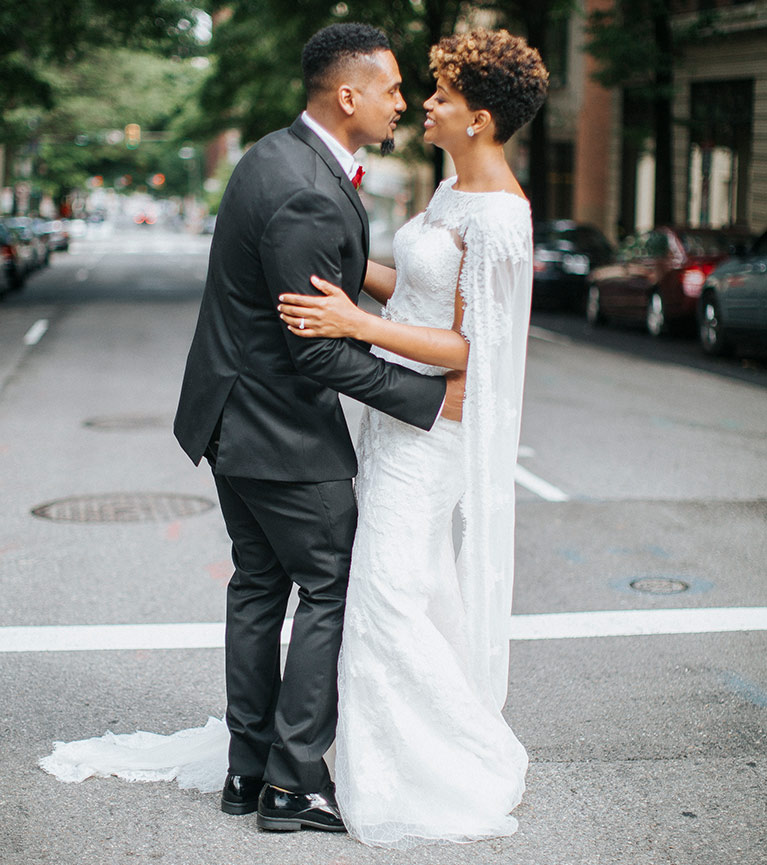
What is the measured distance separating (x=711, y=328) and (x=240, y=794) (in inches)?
525

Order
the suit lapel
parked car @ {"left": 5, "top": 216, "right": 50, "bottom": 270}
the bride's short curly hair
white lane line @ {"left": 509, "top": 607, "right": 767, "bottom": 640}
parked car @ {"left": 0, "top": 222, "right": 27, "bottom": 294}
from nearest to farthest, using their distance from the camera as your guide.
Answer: the suit lapel < the bride's short curly hair < white lane line @ {"left": 509, "top": 607, "right": 767, "bottom": 640} < parked car @ {"left": 0, "top": 222, "right": 27, "bottom": 294} < parked car @ {"left": 5, "top": 216, "right": 50, "bottom": 270}

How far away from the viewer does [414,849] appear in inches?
129

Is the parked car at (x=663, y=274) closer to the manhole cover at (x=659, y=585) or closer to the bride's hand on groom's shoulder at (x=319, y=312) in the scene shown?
the manhole cover at (x=659, y=585)

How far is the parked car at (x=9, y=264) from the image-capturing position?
85.2ft

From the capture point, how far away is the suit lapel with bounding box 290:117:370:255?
316 centimetres

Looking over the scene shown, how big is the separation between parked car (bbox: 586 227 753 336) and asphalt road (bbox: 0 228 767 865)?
19.7 feet

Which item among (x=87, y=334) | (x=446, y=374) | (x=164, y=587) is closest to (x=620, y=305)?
(x=87, y=334)

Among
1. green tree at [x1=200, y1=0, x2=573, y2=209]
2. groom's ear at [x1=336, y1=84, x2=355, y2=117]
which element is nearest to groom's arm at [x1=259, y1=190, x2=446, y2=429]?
groom's ear at [x1=336, y1=84, x2=355, y2=117]

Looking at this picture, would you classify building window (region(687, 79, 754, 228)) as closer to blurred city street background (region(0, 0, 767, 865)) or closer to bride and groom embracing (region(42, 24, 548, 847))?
blurred city street background (region(0, 0, 767, 865))

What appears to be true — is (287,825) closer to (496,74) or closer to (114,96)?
(496,74)

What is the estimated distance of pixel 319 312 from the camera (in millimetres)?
3094

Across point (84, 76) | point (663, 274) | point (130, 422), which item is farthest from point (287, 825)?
point (84, 76)

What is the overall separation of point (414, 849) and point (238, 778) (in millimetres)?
532

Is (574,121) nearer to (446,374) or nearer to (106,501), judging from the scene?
(106,501)
